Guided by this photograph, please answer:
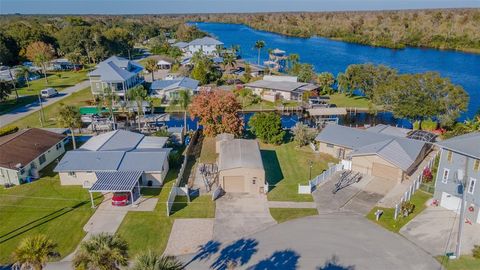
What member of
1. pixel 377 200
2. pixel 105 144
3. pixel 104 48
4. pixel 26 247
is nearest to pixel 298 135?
pixel 377 200

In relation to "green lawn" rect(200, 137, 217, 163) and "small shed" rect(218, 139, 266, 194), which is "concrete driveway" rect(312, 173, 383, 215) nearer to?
"small shed" rect(218, 139, 266, 194)

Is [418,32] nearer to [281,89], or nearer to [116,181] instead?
[281,89]

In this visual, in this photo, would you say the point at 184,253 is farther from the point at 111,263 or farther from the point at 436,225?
the point at 436,225

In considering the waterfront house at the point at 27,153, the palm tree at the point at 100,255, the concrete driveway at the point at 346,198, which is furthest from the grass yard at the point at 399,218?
the waterfront house at the point at 27,153

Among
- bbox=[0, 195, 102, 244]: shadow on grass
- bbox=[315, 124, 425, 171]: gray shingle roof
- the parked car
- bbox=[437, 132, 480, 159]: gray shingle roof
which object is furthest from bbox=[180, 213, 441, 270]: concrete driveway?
the parked car

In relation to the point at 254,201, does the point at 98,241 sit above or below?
above

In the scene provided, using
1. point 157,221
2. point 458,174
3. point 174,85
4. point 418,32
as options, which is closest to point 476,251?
point 458,174
